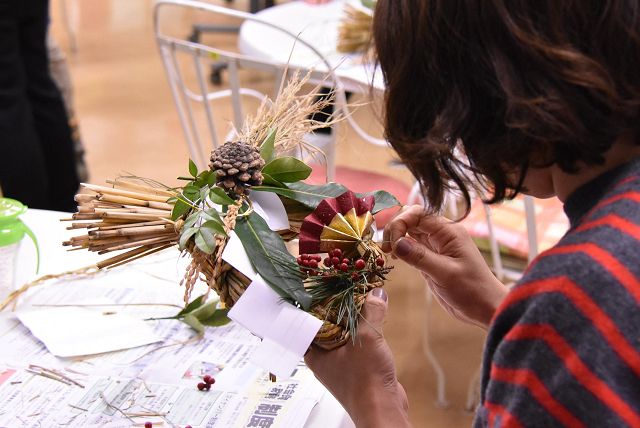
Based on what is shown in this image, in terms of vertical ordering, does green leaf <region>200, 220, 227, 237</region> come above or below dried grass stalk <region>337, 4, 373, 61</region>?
above

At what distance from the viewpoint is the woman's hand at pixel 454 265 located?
80cm

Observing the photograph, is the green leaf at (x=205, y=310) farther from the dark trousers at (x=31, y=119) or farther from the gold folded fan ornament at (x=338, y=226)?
the dark trousers at (x=31, y=119)

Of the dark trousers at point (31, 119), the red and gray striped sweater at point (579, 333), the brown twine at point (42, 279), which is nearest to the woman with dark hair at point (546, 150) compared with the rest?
the red and gray striped sweater at point (579, 333)

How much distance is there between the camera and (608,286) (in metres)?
0.45

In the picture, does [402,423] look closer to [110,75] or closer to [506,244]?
[506,244]

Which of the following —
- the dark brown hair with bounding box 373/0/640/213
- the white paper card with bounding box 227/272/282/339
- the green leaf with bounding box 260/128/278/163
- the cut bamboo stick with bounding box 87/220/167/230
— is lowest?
the white paper card with bounding box 227/272/282/339

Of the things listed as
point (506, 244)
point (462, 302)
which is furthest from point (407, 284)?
point (462, 302)

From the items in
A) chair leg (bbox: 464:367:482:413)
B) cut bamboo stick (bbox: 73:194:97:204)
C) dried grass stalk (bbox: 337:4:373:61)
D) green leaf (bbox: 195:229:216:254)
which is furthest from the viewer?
dried grass stalk (bbox: 337:4:373:61)

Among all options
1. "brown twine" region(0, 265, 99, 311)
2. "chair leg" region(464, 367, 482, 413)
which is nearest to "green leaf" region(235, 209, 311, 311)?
"brown twine" region(0, 265, 99, 311)

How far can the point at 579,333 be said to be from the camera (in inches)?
17.9

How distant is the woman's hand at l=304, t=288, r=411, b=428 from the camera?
67 cm

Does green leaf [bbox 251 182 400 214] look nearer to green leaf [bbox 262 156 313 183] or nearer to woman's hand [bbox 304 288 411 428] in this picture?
green leaf [bbox 262 156 313 183]

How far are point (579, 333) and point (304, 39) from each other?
1.63 metres

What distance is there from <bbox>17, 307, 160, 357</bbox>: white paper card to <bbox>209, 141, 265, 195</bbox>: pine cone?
10.8 inches
